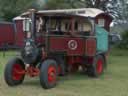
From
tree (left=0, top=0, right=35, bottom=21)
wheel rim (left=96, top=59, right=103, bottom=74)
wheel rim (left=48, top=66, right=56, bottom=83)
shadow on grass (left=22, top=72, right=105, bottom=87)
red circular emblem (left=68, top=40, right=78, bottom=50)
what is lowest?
shadow on grass (left=22, top=72, right=105, bottom=87)

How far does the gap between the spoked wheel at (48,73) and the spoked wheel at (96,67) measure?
2545 mm

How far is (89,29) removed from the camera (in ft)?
49.2

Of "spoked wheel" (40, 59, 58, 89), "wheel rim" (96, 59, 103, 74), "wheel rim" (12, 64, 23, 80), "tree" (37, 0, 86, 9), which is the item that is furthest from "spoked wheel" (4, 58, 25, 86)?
"tree" (37, 0, 86, 9)

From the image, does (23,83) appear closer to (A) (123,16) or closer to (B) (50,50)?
(B) (50,50)

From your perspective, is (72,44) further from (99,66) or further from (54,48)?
(99,66)

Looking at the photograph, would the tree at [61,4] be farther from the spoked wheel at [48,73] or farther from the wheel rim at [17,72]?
the spoked wheel at [48,73]

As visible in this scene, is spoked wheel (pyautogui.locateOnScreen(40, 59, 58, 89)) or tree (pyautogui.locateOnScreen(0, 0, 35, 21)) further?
tree (pyautogui.locateOnScreen(0, 0, 35, 21))

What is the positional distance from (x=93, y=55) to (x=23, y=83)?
2.46 metres

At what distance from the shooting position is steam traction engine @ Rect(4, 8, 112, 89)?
40.5 feet

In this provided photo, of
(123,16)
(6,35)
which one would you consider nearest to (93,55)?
(6,35)

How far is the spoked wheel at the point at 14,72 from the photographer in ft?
40.4

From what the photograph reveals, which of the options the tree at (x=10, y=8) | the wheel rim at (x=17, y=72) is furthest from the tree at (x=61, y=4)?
the wheel rim at (x=17, y=72)

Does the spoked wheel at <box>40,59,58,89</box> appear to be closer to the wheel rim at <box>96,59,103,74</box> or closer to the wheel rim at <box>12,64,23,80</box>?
the wheel rim at <box>12,64,23,80</box>

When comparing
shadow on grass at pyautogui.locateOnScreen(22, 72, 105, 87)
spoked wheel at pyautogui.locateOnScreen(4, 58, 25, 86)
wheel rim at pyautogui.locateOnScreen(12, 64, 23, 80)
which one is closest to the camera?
spoked wheel at pyautogui.locateOnScreen(4, 58, 25, 86)
